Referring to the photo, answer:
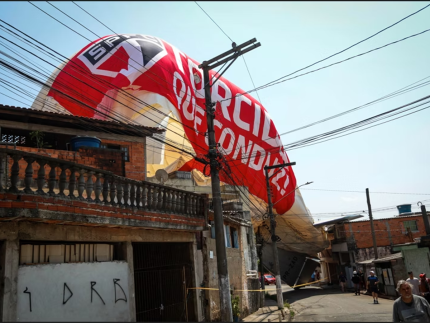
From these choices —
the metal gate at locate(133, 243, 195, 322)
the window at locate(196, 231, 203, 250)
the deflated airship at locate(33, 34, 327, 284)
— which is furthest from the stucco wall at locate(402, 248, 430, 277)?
the metal gate at locate(133, 243, 195, 322)

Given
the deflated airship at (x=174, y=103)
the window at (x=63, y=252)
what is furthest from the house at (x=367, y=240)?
the window at (x=63, y=252)

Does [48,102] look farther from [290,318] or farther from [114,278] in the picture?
[290,318]

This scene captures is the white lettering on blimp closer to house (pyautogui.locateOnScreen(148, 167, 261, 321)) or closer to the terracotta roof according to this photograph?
house (pyautogui.locateOnScreen(148, 167, 261, 321))

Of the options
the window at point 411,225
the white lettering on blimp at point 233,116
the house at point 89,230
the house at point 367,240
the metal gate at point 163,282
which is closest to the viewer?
the house at point 89,230

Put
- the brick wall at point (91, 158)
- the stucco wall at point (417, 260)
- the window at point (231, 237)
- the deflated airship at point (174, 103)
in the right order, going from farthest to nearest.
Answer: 1. the deflated airship at point (174, 103)
2. the stucco wall at point (417, 260)
3. the window at point (231, 237)
4. the brick wall at point (91, 158)

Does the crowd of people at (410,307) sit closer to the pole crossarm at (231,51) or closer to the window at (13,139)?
the pole crossarm at (231,51)

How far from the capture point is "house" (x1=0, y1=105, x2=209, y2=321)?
6953mm

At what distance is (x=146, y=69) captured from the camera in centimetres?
2289

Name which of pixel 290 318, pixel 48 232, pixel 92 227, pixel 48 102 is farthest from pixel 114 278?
pixel 48 102

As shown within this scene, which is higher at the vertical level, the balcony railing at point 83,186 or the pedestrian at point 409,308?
the balcony railing at point 83,186

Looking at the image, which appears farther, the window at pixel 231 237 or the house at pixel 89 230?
the window at pixel 231 237

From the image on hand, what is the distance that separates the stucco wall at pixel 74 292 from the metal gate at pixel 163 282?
1205 mm

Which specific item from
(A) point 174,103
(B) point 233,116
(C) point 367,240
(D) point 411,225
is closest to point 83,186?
(A) point 174,103

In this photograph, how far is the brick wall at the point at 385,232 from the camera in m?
35.1
